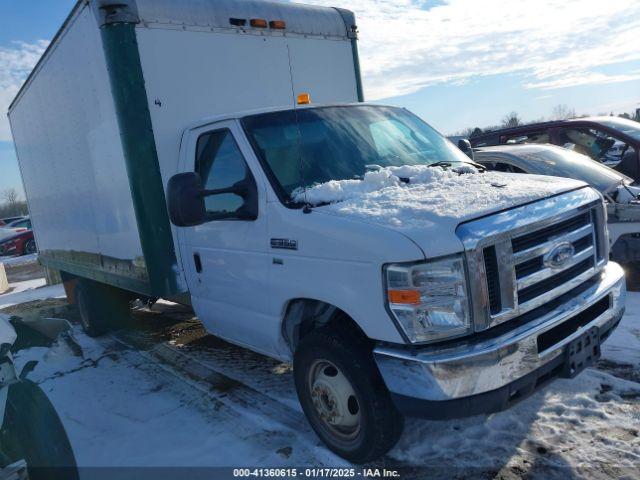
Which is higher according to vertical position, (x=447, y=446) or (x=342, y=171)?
(x=342, y=171)

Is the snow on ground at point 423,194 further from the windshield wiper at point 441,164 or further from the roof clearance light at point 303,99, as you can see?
the roof clearance light at point 303,99

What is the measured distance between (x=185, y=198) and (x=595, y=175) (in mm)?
5358

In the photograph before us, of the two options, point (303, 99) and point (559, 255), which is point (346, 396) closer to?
point (559, 255)

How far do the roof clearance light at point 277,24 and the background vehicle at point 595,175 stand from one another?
3.13 metres

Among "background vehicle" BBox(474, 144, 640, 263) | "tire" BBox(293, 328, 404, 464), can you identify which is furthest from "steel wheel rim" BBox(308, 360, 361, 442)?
"background vehicle" BBox(474, 144, 640, 263)

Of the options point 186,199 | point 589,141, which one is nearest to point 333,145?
point 186,199

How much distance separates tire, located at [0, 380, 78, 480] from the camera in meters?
2.79

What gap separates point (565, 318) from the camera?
114 inches

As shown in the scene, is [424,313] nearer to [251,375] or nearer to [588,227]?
[588,227]

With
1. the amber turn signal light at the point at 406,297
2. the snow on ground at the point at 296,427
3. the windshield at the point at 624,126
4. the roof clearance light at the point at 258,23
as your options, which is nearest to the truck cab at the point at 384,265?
the amber turn signal light at the point at 406,297

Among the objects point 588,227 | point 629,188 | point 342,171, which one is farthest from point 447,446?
point 629,188

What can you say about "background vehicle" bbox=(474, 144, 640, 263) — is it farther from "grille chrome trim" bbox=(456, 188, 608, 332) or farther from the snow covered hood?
"grille chrome trim" bbox=(456, 188, 608, 332)

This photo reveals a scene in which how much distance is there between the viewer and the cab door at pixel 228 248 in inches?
142

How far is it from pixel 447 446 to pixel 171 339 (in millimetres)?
4013
